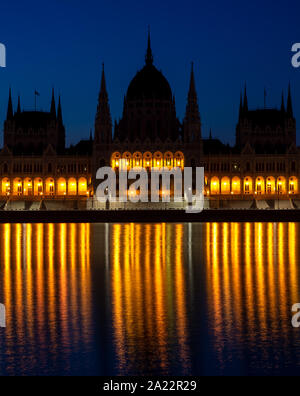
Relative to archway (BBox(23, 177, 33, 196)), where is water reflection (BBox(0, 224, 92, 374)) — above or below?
below

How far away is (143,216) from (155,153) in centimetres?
4782

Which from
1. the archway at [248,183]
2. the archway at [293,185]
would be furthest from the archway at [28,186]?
the archway at [293,185]

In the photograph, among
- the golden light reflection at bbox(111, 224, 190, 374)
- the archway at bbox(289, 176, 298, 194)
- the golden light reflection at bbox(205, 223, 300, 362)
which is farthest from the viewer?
the archway at bbox(289, 176, 298, 194)

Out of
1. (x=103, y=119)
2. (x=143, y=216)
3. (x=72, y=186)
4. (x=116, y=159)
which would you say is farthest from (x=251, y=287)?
(x=72, y=186)

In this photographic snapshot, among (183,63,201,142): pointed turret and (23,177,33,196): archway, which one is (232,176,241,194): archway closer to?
(183,63,201,142): pointed turret

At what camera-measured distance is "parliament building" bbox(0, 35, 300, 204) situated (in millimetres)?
105688

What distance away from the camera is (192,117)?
107 m

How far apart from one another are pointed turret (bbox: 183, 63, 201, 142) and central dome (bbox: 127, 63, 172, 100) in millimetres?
5666

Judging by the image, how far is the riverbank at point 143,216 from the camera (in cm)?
5725

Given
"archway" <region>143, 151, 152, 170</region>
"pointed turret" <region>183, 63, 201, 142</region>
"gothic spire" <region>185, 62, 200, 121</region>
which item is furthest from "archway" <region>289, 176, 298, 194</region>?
"archway" <region>143, 151, 152, 170</region>

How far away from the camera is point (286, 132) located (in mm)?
114000

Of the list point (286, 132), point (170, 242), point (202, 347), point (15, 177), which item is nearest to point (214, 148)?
point (286, 132)
